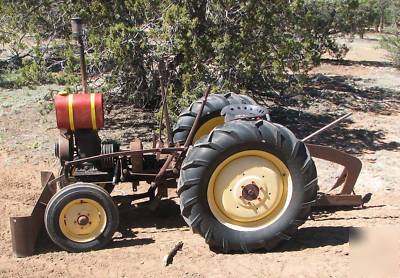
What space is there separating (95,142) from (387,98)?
332 inches

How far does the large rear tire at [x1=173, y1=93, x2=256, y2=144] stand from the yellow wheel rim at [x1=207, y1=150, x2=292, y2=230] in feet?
4.49

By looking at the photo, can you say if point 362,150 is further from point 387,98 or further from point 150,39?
point 387,98

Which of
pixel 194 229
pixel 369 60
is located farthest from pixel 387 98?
pixel 194 229

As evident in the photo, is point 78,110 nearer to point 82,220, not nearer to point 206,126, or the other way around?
point 82,220

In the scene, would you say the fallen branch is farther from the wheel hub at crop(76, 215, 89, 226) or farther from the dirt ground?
the wheel hub at crop(76, 215, 89, 226)

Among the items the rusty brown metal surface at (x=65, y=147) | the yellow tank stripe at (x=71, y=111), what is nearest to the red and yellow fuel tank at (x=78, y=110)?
the yellow tank stripe at (x=71, y=111)

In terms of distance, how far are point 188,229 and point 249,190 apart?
1.07 m

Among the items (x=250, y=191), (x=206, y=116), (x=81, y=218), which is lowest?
(x=81, y=218)

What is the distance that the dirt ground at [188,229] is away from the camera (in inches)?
189

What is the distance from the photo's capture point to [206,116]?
20.6 feet

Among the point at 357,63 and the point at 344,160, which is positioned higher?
the point at 344,160

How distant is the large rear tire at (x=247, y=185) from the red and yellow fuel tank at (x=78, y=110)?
3.44ft

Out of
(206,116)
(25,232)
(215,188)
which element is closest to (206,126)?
(206,116)

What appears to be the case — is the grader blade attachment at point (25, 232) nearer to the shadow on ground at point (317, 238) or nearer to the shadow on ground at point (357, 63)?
the shadow on ground at point (317, 238)
